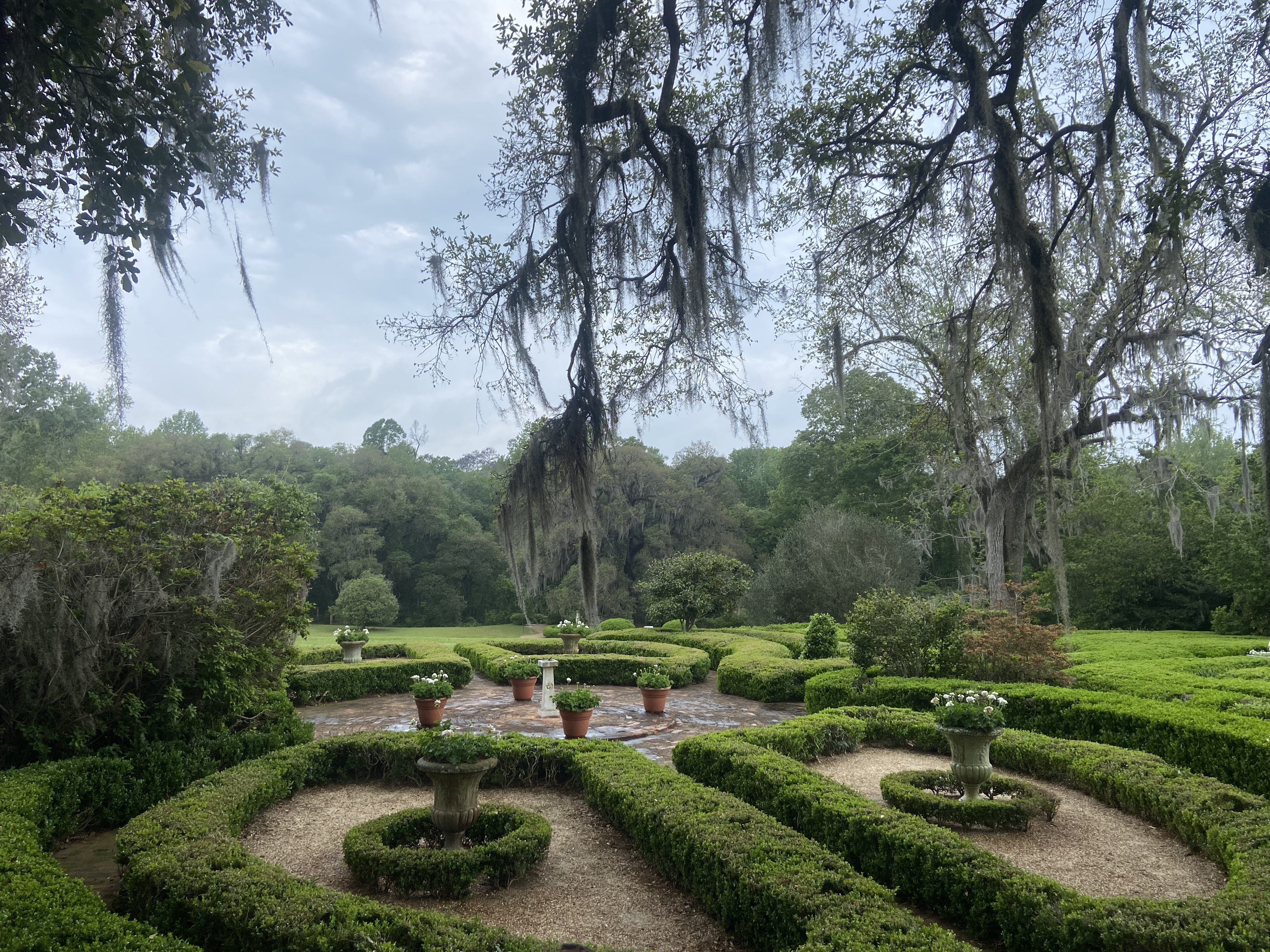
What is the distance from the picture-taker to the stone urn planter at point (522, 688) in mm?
11164

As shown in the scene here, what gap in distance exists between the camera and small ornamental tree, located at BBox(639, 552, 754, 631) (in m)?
18.8

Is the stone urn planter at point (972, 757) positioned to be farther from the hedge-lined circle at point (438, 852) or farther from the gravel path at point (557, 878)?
the hedge-lined circle at point (438, 852)

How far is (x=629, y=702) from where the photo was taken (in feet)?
37.1

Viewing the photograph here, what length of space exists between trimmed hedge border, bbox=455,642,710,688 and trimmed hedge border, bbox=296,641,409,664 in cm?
106

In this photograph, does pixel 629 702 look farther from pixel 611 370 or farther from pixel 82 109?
pixel 82 109

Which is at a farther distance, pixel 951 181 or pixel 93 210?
pixel 951 181

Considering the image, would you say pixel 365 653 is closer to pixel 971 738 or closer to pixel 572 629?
pixel 572 629

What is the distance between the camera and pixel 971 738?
575cm

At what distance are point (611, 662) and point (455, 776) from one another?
844cm

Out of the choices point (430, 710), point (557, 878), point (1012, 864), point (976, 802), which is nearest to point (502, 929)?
point (557, 878)

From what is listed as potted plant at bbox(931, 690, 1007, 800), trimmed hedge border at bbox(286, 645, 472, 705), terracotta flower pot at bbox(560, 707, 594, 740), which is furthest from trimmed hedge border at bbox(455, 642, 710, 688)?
potted plant at bbox(931, 690, 1007, 800)

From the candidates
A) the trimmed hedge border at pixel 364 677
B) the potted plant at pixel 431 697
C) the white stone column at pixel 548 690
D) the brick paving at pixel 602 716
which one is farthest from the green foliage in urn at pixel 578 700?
the trimmed hedge border at pixel 364 677

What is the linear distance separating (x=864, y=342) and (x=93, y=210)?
13960mm

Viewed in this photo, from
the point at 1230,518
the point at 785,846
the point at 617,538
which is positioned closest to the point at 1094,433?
the point at 1230,518
